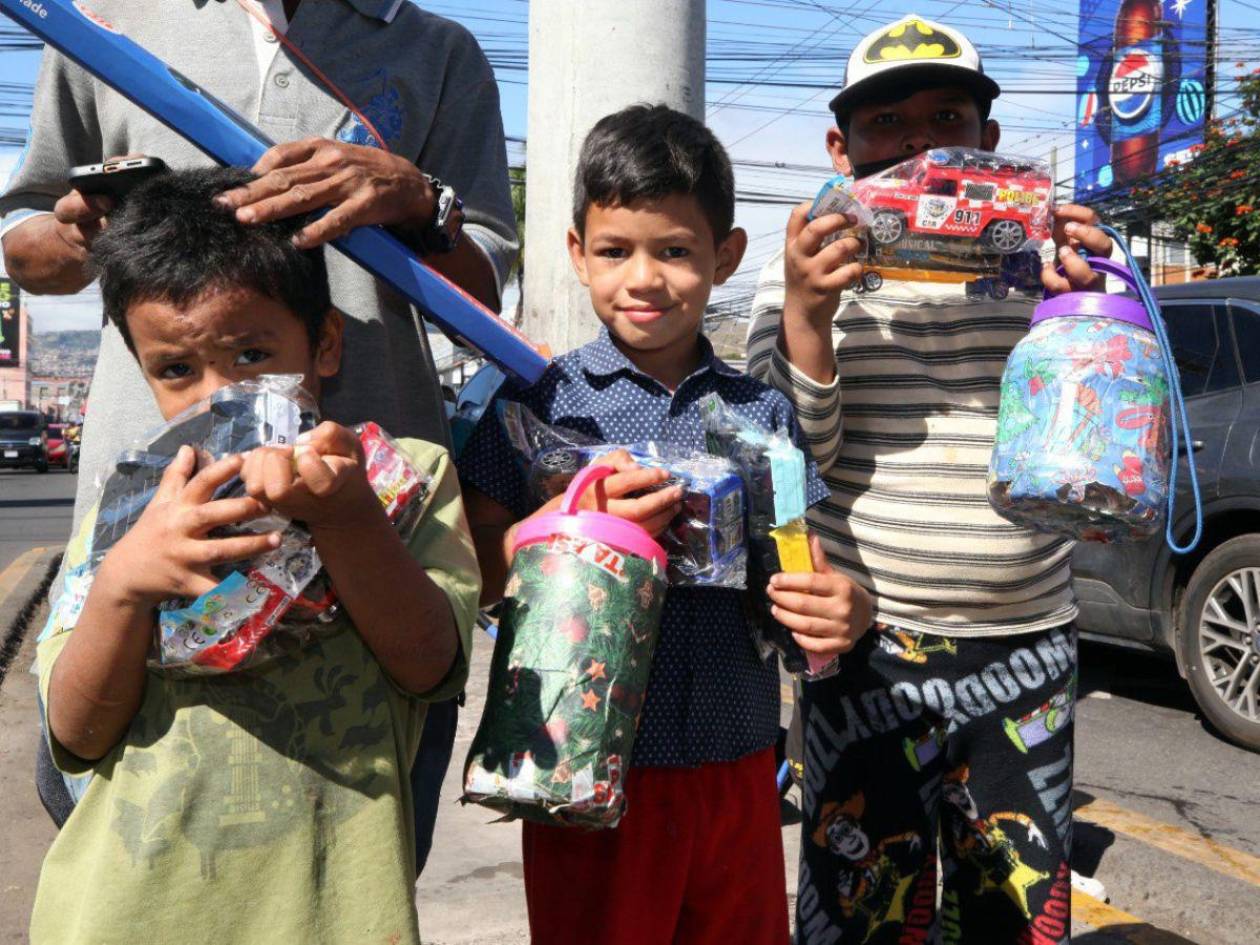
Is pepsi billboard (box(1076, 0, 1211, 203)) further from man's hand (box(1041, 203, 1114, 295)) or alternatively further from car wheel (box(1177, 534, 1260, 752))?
man's hand (box(1041, 203, 1114, 295))

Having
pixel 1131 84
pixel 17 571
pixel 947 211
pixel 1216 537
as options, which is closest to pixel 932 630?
pixel 947 211

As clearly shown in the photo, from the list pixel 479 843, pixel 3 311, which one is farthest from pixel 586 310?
pixel 3 311

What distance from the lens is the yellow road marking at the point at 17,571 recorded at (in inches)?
387

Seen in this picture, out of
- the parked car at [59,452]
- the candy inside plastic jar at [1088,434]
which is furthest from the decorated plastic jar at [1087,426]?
the parked car at [59,452]

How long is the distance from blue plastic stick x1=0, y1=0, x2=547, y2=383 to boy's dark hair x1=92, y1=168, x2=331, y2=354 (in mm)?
50

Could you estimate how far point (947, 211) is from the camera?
2045 mm

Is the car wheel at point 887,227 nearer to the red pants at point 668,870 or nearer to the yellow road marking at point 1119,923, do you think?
the red pants at point 668,870

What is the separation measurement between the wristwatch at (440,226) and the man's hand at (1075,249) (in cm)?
92

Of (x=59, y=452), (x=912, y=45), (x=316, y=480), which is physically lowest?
(x=59, y=452)

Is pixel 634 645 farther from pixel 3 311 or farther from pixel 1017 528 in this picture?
pixel 3 311

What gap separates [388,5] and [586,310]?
111cm

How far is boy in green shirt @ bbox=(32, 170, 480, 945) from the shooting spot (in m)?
1.49

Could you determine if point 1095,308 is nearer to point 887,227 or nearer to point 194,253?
point 887,227

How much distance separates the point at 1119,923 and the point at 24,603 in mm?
7785
